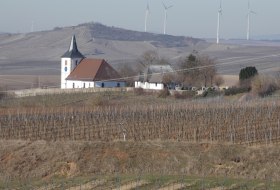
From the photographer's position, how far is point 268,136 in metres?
36.5

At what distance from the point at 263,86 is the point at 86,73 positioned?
24356 millimetres

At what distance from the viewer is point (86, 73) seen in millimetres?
83125

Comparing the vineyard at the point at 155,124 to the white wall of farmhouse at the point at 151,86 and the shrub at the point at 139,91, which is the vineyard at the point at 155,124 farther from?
the white wall of farmhouse at the point at 151,86

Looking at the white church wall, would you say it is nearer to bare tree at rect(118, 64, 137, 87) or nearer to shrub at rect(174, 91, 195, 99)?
bare tree at rect(118, 64, 137, 87)

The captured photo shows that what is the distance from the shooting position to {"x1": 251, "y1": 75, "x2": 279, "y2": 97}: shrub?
65000 mm

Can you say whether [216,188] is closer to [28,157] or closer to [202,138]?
[28,157]

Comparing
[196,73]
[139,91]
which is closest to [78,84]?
[139,91]

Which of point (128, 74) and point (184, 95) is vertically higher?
point (128, 74)

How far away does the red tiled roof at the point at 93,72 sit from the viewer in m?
82.0

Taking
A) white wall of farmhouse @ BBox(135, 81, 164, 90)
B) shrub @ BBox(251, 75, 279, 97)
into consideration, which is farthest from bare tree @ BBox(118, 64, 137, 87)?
shrub @ BBox(251, 75, 279, 97)

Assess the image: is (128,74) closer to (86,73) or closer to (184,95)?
(86,73)

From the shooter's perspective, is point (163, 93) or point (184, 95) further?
point (163, 93)

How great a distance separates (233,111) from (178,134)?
768cm

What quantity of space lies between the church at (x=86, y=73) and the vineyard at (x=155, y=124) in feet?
110
